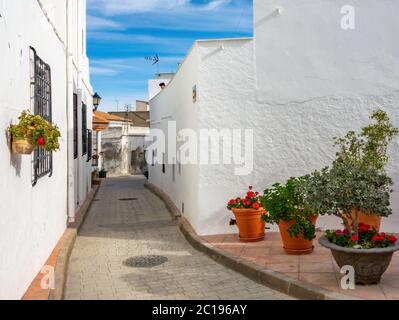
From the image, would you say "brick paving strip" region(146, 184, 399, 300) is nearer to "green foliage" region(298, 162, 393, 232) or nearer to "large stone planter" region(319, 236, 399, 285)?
"large stone planter" region(319, 236, 399, 285)

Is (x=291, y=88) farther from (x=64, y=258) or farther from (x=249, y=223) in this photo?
(x=64, y=258)

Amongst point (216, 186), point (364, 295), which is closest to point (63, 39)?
point (216, 186)

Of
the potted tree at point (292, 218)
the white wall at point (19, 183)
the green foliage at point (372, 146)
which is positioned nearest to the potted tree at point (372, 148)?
the green foliage at point (372, 146)

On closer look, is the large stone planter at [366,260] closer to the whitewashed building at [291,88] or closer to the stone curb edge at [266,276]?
the stone curb edge at [266,276]

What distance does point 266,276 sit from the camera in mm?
5988

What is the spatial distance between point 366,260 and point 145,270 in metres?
3.25

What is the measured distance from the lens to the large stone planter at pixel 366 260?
5.11 meters

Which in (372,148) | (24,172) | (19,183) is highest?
(372,148)

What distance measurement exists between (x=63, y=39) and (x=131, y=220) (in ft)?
15.5

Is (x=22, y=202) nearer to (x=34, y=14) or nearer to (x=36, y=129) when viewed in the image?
(x=36, y=129)

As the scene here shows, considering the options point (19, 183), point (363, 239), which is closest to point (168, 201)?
point (363, 239)

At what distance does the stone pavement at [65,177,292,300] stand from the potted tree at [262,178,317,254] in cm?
104

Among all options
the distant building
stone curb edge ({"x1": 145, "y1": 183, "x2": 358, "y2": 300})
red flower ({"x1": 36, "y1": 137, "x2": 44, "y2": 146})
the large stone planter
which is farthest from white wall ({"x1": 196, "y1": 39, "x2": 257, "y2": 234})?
the distant building

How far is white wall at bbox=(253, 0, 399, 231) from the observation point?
27.0 ft
